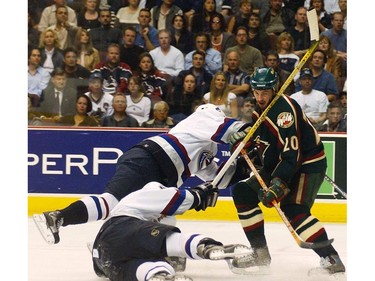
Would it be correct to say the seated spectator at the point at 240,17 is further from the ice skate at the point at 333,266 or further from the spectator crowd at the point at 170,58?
the ice skate at the point at 333,266

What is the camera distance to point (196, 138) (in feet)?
15.2

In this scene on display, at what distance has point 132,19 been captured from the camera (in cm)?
609

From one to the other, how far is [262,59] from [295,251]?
4.70ft

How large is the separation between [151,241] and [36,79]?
2398 mm

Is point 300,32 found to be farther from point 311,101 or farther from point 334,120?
point 334,120

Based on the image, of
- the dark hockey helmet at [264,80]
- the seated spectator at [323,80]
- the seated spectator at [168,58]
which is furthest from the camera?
the seated spectator at [168,58]

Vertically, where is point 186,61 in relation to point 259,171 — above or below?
above

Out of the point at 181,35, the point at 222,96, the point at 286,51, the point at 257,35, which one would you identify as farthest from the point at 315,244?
the point at 181,35

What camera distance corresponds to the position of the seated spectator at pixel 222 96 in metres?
5.92

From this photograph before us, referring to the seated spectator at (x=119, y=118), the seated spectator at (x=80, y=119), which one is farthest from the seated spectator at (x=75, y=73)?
the seated spectator at (x=119, y=118)

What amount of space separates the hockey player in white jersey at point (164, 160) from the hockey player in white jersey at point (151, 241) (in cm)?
36
